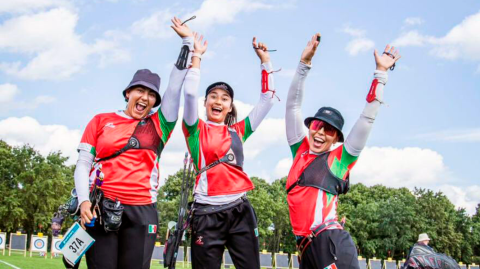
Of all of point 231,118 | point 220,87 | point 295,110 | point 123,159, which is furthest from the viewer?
point 231,118

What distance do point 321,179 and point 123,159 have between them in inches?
77.1

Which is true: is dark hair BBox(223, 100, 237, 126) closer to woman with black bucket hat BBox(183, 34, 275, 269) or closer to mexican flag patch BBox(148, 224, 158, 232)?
woman with black bucket hat BBox(183, 34, 275, 269)

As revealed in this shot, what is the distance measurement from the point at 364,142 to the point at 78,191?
112 inches

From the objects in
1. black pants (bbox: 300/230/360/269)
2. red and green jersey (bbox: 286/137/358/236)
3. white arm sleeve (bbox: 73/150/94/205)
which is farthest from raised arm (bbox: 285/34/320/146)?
white arm sleeve (bbox: 73/150/94/205)

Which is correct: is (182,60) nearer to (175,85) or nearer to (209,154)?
(175,85)

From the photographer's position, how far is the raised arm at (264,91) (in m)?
6.02

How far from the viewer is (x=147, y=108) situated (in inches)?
211

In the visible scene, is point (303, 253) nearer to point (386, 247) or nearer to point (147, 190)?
point (147, 190)

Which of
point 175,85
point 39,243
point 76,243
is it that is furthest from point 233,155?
point 39,243

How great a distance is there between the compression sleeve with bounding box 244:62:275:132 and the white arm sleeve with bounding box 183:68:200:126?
0.91 metres

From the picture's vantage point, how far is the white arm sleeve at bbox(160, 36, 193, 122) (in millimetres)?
5152

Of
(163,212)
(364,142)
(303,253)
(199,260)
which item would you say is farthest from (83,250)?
(163,212)

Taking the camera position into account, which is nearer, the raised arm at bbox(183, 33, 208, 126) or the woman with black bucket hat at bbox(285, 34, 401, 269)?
the woman with black bucket hat at bbox(285, 34, 401, 269)

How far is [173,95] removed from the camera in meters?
5.16
